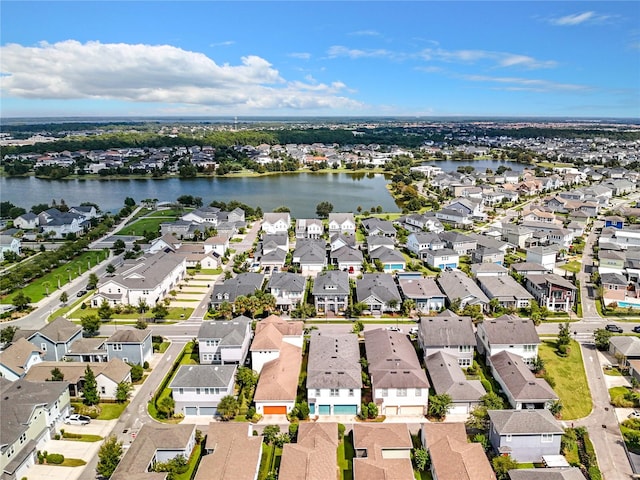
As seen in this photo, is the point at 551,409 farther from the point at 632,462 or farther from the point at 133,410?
the point at 133,410

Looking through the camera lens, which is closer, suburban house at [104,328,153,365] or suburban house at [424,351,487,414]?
suburban house at [424,351,487,414]

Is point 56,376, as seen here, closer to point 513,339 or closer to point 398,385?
point 398,385

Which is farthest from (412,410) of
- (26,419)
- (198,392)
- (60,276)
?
(60,276)


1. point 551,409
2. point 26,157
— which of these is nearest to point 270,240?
point 551,409

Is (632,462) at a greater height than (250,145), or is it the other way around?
(250,145)

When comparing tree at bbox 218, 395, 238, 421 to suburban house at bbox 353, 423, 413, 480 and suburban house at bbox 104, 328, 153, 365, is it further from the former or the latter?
suburban house at bbox 104, 328, 153, 365

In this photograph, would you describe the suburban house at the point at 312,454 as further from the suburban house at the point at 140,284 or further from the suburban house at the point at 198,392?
the suburban house at the point at 140,284

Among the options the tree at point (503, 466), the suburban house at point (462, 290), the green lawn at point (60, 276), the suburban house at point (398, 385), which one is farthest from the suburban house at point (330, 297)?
the green lawn at point (60, 276)

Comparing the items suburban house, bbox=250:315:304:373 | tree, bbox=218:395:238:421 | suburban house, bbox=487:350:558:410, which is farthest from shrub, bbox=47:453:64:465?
suburban house, bbox=487:350:558:410
